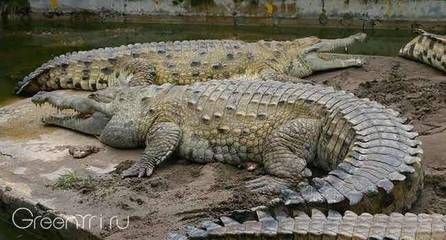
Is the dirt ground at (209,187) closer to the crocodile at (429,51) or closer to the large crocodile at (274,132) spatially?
the large crocodile at (274,132)

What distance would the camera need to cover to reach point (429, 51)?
6895 mm

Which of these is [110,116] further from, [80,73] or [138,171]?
[80,73]

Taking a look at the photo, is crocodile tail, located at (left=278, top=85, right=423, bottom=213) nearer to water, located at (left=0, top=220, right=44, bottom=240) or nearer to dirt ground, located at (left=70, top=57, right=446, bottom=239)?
dirt ground, located at (left=70, top=57, right=446, bottom=239)

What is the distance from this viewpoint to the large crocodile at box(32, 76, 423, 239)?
3.52m

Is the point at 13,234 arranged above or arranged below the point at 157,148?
below

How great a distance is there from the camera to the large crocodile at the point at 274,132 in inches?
138

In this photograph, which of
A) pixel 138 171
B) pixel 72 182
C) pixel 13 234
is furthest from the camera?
pixel 138 171

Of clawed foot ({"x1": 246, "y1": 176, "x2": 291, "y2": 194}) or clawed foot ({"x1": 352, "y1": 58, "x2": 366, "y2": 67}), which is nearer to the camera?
clawed foot ({"x1": 246, "y1": 176, "x2": 291, "y2": 194})

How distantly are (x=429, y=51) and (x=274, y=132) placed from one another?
314 cm

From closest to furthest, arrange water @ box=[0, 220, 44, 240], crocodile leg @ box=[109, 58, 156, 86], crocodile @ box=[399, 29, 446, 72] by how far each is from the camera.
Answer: water @ box=[0, 220, 44, 240]
crocodile @ box=[399, 29, 446, 72]
crocodile leg @ box=[109, 58, 156, 86]

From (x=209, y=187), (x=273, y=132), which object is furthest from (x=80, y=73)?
(x=209, y=187)

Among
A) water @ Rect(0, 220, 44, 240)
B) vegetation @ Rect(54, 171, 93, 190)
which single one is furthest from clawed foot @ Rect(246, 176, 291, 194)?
water @ Rect(0, 220, 44, 240)

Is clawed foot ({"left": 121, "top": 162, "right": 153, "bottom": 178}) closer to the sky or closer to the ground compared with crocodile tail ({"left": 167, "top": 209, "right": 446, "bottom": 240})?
closer to the ground

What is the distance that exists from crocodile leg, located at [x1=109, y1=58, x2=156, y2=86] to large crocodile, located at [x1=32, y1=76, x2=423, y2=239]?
1396 millimetres
